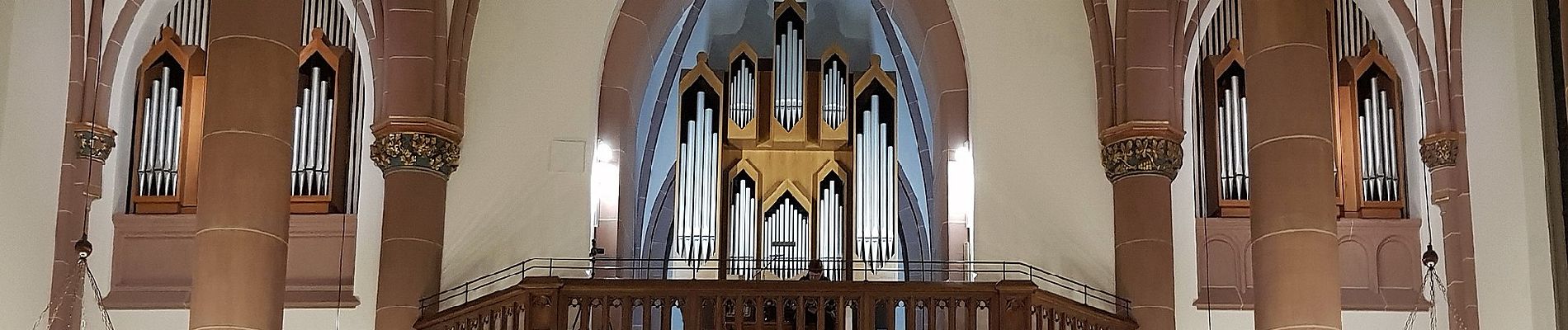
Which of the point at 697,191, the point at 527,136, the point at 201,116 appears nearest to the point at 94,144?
the point at 201,116

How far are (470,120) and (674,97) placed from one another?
17.7 feet

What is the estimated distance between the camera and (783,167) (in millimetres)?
20422

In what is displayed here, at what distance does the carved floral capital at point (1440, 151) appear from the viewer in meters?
17.6

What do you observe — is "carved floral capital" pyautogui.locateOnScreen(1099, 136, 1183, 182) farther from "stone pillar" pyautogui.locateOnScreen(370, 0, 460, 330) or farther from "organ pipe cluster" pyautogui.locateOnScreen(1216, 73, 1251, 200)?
"stone pillar" pyautogui.locateOnScreen(370, 0, 460, 330)

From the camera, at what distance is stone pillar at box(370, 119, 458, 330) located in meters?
17.1

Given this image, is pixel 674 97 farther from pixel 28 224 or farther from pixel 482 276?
pixel 28 224

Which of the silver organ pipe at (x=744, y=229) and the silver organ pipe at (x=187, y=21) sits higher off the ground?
the silver organ pipe at (x=187, y=21)

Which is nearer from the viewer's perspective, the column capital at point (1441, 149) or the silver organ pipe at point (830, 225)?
the column capital at point (1441, 149)

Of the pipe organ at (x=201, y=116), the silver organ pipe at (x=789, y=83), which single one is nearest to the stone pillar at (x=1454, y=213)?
the silver organ pipe at (x=789, y=83)

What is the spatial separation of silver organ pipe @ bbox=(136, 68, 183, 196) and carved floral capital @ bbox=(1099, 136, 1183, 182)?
29.4ft

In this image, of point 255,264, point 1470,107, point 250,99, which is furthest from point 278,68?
point 1470,107

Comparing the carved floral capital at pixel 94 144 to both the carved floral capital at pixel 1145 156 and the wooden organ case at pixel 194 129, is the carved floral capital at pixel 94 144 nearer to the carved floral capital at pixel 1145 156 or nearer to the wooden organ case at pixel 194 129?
the wooden organ case at pixel 194 129

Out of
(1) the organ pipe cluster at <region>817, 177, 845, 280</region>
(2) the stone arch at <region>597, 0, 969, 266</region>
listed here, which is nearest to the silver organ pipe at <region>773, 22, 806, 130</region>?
(1) the organ pipe cluster at <region>817, 177, 845, 280</region>

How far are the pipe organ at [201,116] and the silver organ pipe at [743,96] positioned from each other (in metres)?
3.76
